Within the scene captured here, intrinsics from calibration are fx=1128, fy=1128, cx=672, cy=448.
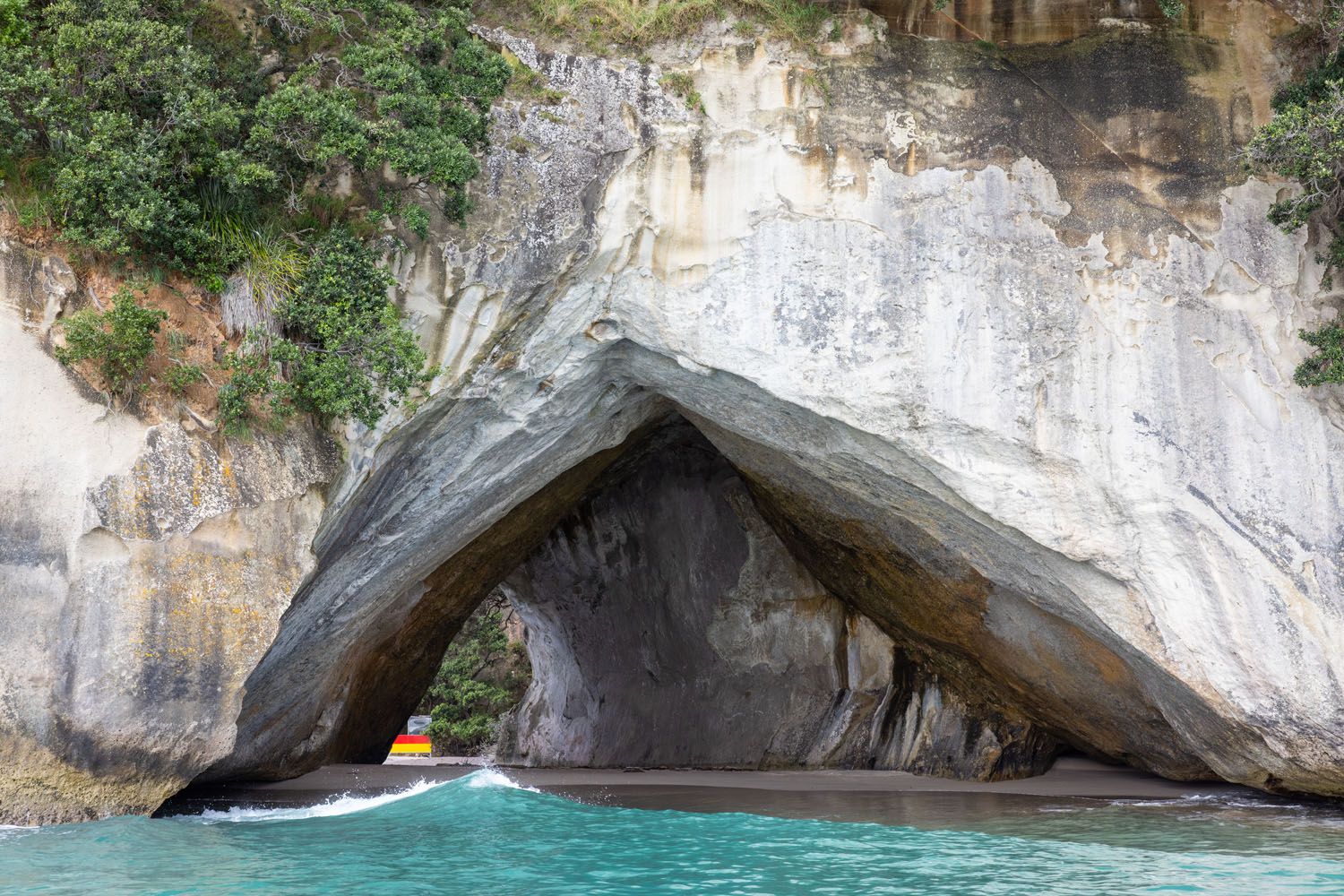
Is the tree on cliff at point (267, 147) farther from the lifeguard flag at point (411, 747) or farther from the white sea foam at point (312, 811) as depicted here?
the lifeguard flag at point (411, 747)

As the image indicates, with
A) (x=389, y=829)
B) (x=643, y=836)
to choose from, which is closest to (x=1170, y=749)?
(x=643, y=836)

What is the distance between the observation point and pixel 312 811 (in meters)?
11.2

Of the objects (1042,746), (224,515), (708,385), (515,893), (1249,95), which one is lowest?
(515,893)

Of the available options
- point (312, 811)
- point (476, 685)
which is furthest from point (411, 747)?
point (312, 811)

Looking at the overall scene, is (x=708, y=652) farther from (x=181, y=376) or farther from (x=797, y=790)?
(x=181, y=376)

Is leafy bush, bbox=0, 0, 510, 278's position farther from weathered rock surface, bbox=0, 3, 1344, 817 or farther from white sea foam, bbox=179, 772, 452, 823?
white sea foam, bbox=179, 772, 452, 823

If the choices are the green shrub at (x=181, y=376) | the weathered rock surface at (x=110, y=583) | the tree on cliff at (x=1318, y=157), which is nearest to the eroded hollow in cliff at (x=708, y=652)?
the weathered rock surface at (x=110, y=583)

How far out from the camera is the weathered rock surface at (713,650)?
16.9m

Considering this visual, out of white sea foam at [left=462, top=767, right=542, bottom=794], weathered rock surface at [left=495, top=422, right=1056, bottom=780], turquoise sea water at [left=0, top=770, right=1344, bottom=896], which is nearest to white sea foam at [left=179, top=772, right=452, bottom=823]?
turquoise sea water at [left=0, top=770, right=1344, bottom=896]

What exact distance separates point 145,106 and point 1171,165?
32.7 ft

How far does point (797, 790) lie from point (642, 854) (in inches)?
234

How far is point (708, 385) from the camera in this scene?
1198 centimetres

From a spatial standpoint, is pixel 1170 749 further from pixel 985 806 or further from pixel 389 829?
pixel 389 829

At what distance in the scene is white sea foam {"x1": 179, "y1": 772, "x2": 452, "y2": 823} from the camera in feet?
34.7
